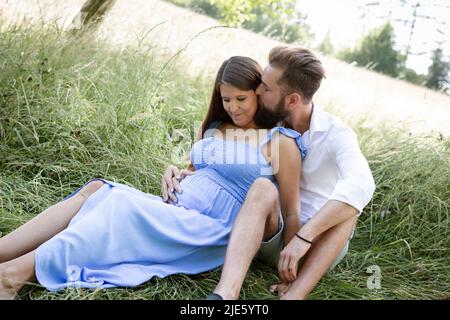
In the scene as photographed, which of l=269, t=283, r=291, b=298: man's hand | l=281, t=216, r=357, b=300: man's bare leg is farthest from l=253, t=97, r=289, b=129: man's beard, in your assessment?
l=269, t=283, r=291, b=298: man's hand

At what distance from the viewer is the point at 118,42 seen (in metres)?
4.83

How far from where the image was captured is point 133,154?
363 centimetres

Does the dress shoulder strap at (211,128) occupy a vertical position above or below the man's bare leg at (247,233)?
Result: above

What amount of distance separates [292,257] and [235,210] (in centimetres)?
43

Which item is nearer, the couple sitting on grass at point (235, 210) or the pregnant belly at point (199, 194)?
the couple sitting on grass at point (235, 210)

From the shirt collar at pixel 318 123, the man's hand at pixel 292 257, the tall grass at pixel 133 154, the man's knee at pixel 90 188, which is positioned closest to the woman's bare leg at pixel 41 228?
the man's knee at pixel 90 188

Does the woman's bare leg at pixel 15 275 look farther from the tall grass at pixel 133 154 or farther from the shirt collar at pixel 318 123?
the shirt collar at pixel 318 123

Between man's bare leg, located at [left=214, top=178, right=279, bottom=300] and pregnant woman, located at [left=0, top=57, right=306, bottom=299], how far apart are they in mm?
158

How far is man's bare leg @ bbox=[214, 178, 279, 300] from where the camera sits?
2.22 m

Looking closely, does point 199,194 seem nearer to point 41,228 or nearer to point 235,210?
point 235,210

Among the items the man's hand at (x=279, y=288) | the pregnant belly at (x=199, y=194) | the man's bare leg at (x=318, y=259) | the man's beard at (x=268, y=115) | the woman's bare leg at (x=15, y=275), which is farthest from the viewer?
the man's beard at (x=268, y=115)

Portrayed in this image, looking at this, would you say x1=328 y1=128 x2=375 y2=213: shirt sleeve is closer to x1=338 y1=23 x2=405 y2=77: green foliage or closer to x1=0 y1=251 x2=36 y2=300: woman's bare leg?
x1=0 y1=251 x2=36 y2=300: woman's bare leg

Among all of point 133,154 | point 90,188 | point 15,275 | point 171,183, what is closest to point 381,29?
point 133,154

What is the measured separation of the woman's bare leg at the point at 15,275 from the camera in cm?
221
